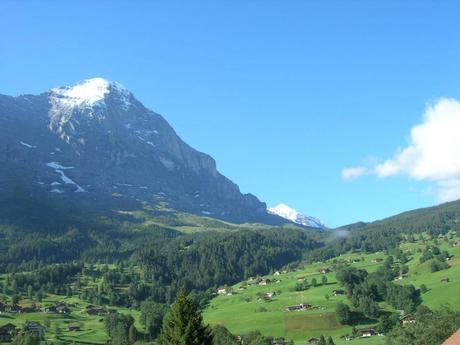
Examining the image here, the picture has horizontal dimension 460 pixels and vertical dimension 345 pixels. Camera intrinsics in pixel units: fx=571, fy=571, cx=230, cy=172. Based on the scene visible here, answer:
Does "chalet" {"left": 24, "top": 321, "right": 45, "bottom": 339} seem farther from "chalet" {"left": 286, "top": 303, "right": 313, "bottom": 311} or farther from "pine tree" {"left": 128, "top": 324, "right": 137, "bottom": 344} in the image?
"chalet" {"left": 286, "top": 303, "right": 313, "bottom": 311}

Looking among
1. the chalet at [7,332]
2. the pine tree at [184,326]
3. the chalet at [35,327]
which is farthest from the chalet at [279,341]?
the pine tree at [184,326]

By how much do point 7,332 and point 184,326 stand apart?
442 ft

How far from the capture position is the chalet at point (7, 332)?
162m

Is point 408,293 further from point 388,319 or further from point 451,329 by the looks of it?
point 451,329

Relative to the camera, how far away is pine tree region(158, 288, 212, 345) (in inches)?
2016

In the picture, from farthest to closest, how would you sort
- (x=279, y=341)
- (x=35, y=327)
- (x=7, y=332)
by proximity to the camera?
1. (x=35, y=327)
2. (x=7, y=332)
3. (x=279, y=341)

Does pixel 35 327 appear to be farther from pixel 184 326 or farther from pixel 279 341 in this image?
pixel 184 326

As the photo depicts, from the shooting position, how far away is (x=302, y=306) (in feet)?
638

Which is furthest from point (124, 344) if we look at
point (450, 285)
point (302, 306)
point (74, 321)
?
point (450, 285)

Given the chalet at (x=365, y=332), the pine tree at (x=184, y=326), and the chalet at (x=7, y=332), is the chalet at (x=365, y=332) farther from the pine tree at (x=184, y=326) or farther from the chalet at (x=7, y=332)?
the pine tree at (x=184, y=326)

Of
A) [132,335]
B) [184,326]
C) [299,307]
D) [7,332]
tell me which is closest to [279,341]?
[299,307]

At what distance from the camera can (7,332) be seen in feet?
548

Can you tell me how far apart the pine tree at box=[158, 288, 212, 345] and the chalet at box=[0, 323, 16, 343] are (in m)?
126

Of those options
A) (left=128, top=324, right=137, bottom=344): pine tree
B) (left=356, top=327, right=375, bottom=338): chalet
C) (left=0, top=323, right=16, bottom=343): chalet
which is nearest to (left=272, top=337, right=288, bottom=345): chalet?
(left=356, top=327, right=375, bottom=338): chalet
